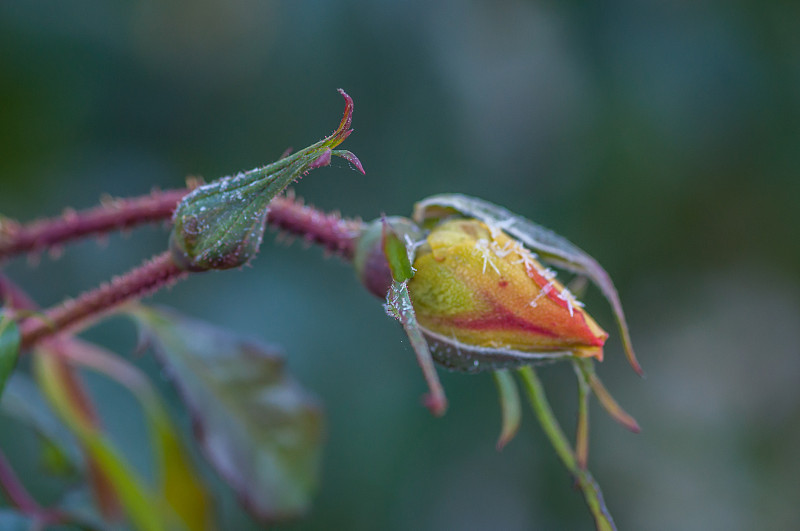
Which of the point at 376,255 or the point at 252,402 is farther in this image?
the point at 252,402

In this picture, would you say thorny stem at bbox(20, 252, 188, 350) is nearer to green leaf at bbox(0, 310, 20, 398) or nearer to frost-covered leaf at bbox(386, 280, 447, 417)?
green leaf at bbox(0, 310, 20, 398)

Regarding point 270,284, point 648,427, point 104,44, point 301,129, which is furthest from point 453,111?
point 648,427

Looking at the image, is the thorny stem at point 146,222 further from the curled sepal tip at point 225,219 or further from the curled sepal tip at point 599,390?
the curled sepal tip at point 599,390

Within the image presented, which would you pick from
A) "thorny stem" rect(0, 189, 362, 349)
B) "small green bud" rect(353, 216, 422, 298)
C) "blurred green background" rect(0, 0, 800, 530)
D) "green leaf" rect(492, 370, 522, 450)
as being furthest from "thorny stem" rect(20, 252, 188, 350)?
"blurred green background" rect(0, 0, 800, 530)

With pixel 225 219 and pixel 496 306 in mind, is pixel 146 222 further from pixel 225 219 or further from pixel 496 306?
pixel 496 306

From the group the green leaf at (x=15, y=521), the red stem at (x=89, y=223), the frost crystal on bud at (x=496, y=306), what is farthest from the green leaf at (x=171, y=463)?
the frost crystal on bud at (x=496, y=306)

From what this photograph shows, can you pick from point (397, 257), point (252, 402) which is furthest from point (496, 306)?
point (252, 402)

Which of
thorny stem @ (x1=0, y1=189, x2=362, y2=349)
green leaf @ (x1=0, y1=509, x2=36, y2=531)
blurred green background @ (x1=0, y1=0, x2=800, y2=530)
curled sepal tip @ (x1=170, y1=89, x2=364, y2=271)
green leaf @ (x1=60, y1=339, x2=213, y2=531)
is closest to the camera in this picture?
curled sepal tip @ (x1=170, y1=89, x2=364, y2=271)
